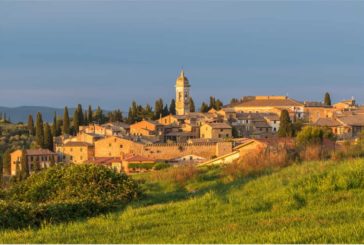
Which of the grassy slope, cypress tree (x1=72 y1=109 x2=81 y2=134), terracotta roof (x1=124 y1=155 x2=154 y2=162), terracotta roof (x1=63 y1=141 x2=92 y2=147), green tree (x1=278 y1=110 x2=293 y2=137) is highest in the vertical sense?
cypress tree (x1=72 y1=109 x2=81 y2=134)

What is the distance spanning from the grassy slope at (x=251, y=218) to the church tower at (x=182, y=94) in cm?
6876

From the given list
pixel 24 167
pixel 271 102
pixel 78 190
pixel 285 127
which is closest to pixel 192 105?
pixel 271 102

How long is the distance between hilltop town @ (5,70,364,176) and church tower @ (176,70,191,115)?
176 millimetres

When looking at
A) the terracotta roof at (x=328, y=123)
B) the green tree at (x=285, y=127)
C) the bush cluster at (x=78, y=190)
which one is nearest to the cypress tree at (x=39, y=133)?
Result: the green tree at (x=285, y=127)

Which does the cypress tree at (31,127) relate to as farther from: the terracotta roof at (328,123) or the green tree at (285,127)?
the terracotta roof at (328,123)

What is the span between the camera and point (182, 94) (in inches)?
3204

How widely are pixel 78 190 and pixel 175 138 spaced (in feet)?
159

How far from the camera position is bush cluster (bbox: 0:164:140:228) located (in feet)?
35.1

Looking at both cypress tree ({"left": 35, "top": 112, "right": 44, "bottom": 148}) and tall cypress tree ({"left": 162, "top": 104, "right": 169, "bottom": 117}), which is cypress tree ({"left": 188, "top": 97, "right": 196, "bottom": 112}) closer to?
tall cypress tree ({"left": 162, "top": 104, "right": 169, "bottom": 117})

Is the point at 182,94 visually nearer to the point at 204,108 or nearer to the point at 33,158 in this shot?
the point at 204,108

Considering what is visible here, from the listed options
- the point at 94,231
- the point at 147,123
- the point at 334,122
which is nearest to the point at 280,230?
the point at 94,231

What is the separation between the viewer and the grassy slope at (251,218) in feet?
24.2

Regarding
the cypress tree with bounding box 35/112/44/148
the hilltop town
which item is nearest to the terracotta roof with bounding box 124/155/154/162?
the hilltop town

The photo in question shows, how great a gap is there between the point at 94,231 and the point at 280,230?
102 inches
